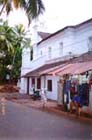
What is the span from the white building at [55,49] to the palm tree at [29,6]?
4055mm

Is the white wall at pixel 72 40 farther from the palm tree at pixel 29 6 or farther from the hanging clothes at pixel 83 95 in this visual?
the hanging clothes at pixel 83 95

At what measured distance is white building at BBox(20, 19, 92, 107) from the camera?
28.0 meters

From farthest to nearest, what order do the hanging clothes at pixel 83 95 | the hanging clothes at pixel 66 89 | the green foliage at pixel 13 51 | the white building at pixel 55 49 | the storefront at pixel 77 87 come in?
the green foliage at pixel 13 51 < the white building at pixel 55 49 < the hanging clothes at pixel 66 89 < the storefront at pixel 77 87 < the hanging clothes at pixel 83 95

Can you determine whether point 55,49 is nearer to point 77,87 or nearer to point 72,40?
point 72,40

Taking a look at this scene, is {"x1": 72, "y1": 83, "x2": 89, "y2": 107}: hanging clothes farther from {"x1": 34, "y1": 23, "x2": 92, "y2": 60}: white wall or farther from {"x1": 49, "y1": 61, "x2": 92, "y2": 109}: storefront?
{"x1": 34, "y1": 23, "x2": 92, "y2": 60}: white wall

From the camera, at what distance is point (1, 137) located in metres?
10.7

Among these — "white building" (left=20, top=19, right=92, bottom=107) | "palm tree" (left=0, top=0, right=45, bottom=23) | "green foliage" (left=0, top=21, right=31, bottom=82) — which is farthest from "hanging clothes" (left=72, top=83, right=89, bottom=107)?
"green foliage" (left=0, top=21, right=31, bottom=82)

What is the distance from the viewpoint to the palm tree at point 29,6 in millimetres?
24389

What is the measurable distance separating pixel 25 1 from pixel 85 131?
14301mm

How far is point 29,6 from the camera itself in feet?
80.8

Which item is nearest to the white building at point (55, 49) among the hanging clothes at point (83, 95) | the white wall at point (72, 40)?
the white wall at point (72, 40)

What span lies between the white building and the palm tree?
13.3 feet

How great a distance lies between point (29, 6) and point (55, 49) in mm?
8961

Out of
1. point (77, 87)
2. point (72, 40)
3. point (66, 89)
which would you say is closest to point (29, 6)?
point (72, 40)
